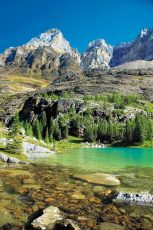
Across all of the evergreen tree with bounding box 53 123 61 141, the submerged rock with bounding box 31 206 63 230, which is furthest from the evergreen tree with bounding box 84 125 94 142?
the submerged rock with bounding box 31 206 63 230

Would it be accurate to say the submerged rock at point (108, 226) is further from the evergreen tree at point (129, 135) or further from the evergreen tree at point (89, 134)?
the evergreen tree at point (89, 134)

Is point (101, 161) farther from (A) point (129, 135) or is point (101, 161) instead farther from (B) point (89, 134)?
(B) point (89, 134)

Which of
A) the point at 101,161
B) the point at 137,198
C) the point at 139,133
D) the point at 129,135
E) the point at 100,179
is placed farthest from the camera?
the point at 129,135

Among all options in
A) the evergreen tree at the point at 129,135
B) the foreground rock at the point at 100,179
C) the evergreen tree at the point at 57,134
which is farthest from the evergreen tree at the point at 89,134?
the foreground rock at the point at 100,179

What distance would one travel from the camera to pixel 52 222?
2281cm

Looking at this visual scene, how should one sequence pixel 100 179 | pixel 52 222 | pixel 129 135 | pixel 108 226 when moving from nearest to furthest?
pixel 52 222 < pixel 108 226 < pixel 100 179 < pixel 129 135

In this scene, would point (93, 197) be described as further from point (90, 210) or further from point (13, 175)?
point (13, 175)

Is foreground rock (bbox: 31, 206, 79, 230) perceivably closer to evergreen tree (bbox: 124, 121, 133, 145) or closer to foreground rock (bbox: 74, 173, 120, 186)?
foreground rock (bbox: 74, 173, 120, 186)

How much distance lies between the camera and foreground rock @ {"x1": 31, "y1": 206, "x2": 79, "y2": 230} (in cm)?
2183

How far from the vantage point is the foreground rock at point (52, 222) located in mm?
21831

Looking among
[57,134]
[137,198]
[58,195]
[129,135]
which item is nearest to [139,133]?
[129,135]

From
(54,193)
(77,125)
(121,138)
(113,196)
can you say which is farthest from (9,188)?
(77,125)

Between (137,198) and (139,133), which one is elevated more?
(139,133)

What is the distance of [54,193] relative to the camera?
34.0 metres
